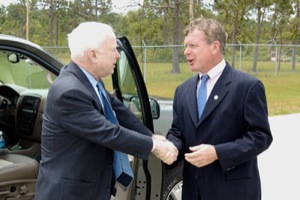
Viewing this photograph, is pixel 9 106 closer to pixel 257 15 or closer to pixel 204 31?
pixel 204 31

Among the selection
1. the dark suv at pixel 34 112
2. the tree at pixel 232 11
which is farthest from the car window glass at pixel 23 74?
the tree at pixel 232 11

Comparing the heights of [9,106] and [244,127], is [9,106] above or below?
below

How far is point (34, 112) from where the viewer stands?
4.27 metres

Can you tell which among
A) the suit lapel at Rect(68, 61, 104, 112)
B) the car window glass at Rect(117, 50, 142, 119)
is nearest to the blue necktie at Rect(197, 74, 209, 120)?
the suit lapel at Rect(68, 61, 104, 112)

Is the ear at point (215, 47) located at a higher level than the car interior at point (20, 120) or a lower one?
higher

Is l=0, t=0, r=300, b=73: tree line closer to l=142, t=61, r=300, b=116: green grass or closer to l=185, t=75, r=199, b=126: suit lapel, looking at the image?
l=142, t=61, r=300, b=116: green grass

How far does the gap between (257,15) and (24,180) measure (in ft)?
84.1

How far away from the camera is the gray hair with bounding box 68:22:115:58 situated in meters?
2.08

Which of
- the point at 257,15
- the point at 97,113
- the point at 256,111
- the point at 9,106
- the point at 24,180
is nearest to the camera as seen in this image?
the point at 97,113

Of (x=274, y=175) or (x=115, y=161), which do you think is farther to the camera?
(x=274, y=175)

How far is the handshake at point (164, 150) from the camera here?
2.30m

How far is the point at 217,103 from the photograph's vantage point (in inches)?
90.6

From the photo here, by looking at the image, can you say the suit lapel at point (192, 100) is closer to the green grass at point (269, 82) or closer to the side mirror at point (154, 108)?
the side mirror at point (154, 108)

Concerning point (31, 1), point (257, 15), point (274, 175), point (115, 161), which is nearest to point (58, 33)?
point (31, 1)
